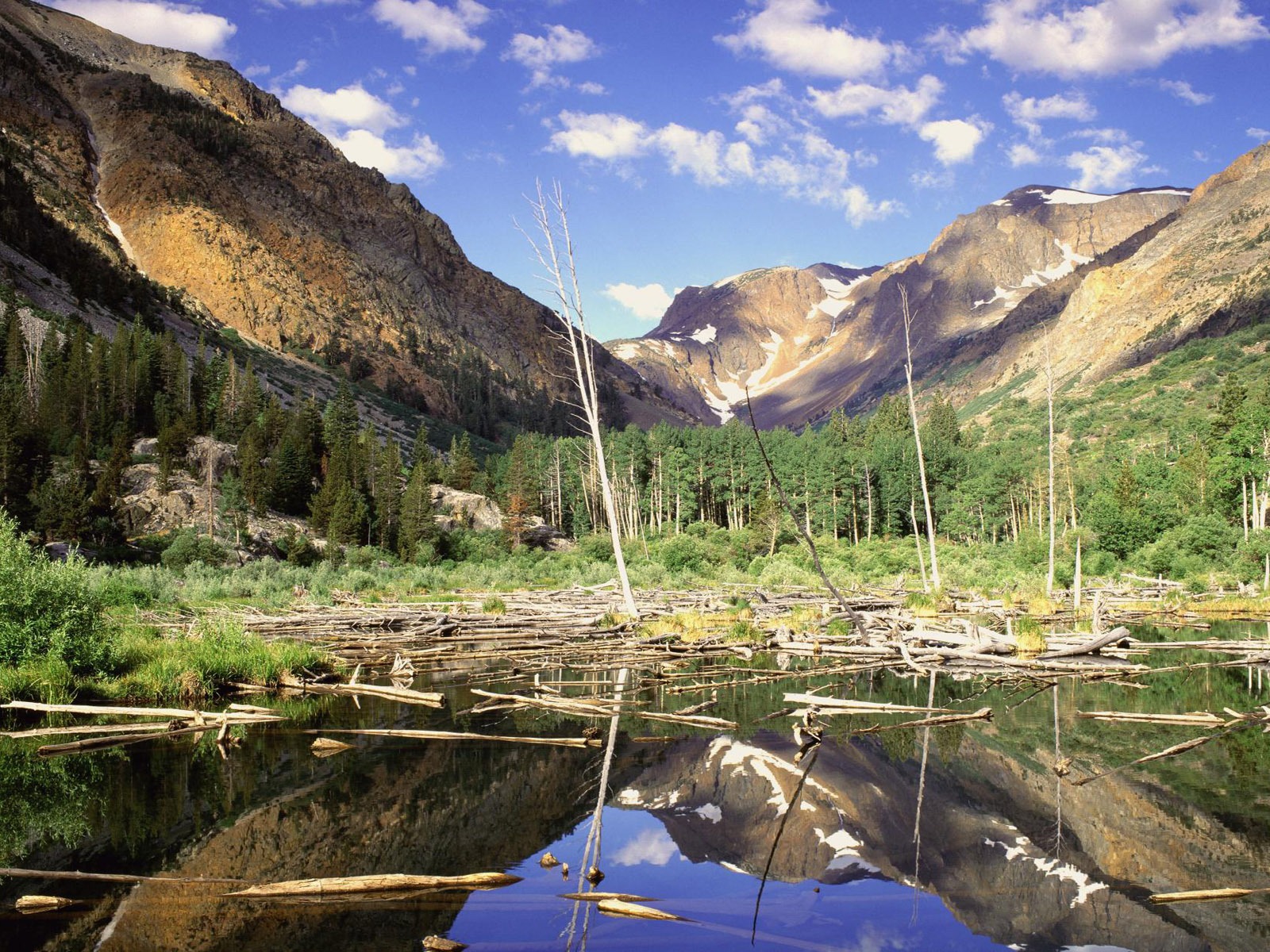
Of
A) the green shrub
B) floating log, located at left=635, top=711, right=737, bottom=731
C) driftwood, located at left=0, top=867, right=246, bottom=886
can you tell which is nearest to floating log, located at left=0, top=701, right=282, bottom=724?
driftwood, located at left=0, top=867, right=246, bottom=886

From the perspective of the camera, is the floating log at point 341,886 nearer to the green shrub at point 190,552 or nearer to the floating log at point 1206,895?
the floating log at point 1206,895

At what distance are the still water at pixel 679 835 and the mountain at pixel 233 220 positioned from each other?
83014 millimetres

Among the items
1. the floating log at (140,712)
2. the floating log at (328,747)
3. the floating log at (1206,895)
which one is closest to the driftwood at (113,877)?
the floating log at (328,747)

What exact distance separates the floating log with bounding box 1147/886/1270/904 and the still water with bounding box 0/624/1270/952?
0.08m

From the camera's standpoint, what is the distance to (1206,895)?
21.4ft

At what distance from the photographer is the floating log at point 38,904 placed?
6.27 meters

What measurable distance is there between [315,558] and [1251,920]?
44.4 metres

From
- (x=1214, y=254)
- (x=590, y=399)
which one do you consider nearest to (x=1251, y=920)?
(x=590, y=399)

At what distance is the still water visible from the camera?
6.27 m

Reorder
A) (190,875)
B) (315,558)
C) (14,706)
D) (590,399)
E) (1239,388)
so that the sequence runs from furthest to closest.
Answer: (1239,388), (315,558), (590,399), (14,706), (190,875)

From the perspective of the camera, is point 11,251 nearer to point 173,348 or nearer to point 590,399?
point 173,348

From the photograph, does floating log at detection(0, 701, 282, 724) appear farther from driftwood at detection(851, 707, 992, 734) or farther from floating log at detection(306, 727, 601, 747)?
driftwood at detection(851, 707, 992, 734)

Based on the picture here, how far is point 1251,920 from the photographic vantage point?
630cm

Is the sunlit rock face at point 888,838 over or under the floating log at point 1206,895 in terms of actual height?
under
